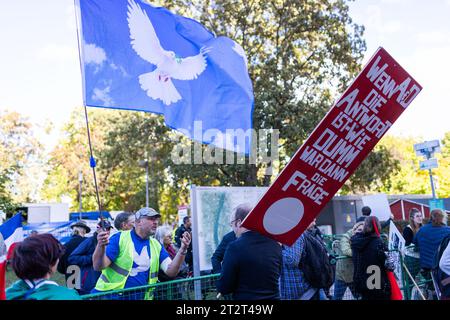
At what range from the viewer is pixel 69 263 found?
687cm

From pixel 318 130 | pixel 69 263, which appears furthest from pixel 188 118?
pixel 318 130

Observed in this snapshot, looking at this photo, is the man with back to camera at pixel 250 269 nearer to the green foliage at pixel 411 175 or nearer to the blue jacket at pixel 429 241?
the blue jacket at pixel 429 241

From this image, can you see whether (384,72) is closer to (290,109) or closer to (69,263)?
(69,263)

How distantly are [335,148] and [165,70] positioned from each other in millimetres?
4351

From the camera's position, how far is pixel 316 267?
4.94 metres

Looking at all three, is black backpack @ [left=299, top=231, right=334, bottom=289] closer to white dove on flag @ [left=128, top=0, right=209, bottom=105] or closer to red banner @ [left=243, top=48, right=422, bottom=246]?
red banner @ [left=243, top=48, right=422, bottom=246]

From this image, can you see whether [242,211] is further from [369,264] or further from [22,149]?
[22,149]

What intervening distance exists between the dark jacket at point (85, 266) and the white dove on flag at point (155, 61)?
2364 millimetres

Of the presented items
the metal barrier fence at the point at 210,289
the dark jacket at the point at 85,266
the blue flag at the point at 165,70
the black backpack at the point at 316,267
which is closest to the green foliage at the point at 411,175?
the metal barrier fence at the point at 210,289

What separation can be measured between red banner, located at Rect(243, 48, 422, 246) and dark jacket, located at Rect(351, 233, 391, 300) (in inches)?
98.6

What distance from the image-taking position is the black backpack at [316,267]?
495cm

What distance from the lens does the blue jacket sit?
7375mm

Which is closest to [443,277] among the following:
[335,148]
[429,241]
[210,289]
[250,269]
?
[429,241]
